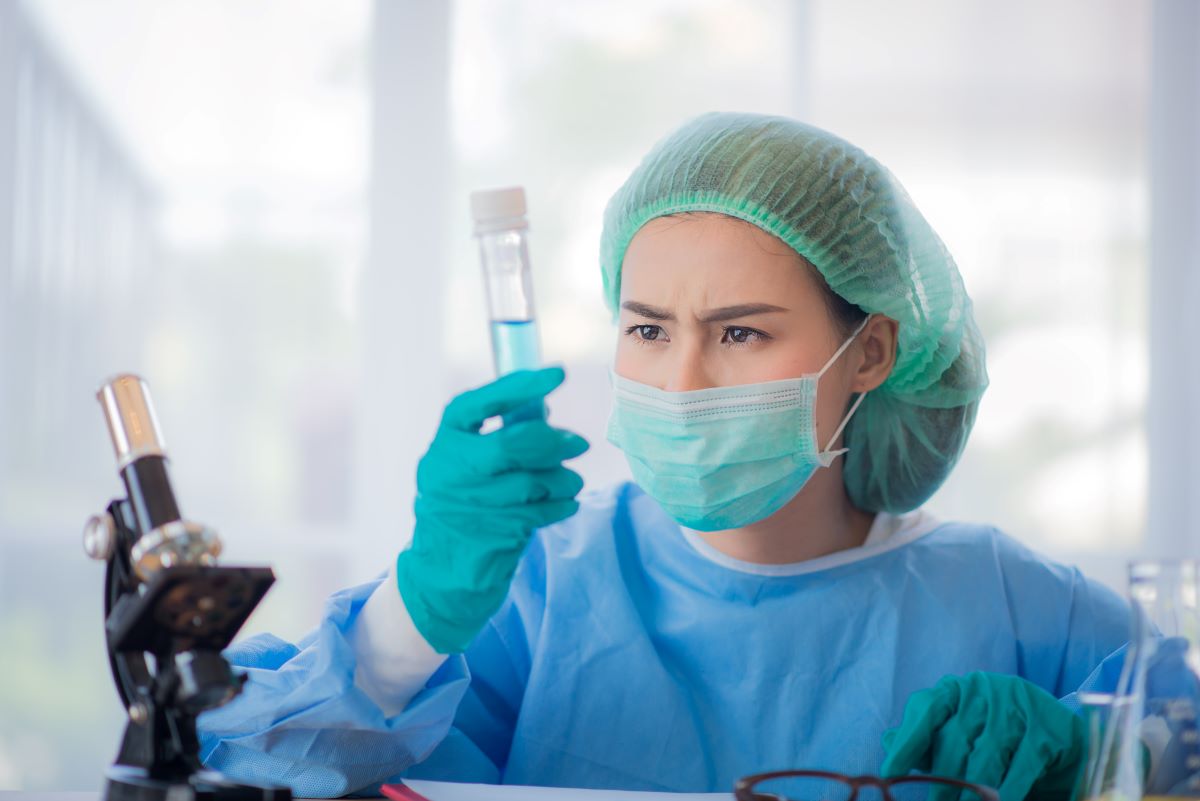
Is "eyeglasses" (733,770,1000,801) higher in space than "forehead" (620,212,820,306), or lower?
lower

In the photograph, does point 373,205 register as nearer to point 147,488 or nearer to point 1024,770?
point 147,488

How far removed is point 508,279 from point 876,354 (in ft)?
2.25

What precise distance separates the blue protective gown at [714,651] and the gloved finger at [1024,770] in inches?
13.0

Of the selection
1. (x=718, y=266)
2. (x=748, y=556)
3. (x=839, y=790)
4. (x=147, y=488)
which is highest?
(x=718, y=266)

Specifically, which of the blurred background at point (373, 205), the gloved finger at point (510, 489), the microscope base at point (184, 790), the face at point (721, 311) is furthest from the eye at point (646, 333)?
the blurred background at point (373, 205)

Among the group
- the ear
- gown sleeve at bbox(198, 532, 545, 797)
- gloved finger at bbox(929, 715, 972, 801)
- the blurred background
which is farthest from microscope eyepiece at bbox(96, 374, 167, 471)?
the blurred background

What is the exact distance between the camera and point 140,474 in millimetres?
889

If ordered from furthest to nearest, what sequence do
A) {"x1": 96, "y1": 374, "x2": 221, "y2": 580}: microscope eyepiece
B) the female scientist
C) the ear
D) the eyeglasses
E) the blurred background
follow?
the blurred background
the ear
the female scientist
the eyeglasses
{"x1": 96, "y1": 374, "x2": 221, "y2": 580}: microscope eyepiece

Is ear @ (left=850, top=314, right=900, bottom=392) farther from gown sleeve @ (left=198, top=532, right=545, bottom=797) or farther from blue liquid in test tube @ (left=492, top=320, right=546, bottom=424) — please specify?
gown sleeve @ (left=198, top=532, right=545, bottom=797)

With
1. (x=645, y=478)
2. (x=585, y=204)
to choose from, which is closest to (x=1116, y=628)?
(x=645, y=478)

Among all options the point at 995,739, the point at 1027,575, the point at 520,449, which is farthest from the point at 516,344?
the point at 1027,575

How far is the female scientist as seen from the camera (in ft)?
4.80

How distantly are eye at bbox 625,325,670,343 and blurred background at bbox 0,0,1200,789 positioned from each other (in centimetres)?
176

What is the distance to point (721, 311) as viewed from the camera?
1460 millimetres
